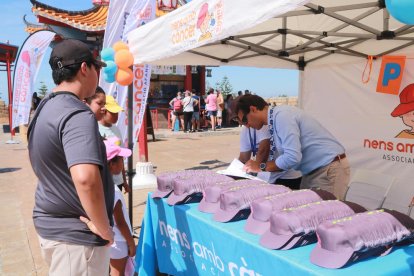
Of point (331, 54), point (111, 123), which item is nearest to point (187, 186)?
point (111, 123)

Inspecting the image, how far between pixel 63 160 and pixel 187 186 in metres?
1.00

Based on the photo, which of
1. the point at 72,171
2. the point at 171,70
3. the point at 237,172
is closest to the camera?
the point at 72,171

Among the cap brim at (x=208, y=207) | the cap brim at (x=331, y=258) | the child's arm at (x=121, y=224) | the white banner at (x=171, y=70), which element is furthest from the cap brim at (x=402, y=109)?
the white banner at (x=171, y=70)

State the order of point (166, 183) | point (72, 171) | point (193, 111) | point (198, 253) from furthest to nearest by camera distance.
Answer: point (193, 111) → point (166, 183) → point (198, 253) → point (72, 171)

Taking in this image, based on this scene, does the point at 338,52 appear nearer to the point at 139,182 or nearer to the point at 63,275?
the point at 139,182

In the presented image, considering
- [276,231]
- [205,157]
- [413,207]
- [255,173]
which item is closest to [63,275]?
[276,231]

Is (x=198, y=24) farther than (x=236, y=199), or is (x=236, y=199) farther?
(x=198, y=24)

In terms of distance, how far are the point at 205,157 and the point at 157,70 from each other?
21.8 ft

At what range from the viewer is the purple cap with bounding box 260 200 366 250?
1.54m

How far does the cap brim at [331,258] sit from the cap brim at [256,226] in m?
0.33

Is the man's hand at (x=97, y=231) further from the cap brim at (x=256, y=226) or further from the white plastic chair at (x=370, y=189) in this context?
the white plastic chair at (x=370, y=189)

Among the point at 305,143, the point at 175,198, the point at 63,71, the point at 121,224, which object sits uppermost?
the point at 63,71

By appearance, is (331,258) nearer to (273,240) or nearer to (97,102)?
(273,240)

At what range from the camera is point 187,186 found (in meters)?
2.32
